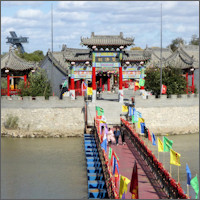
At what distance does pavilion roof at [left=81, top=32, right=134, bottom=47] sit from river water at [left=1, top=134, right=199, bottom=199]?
7.66 metres

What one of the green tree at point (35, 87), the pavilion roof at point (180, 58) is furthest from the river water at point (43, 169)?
the pavilion roof at point (180, 58)

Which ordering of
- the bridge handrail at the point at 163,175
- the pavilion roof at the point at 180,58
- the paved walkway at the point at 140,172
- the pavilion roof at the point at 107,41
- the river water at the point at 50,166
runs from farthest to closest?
the pavilion roof at the point at 180,58
the pavilion roof at the point at 107,41
the river water at the point at 50,166
the paved walkway at the point at 140,172
the bridge handrail at the point at 163,175

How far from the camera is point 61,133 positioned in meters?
35.4

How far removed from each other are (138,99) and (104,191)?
59.9 ft

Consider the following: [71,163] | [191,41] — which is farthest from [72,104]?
[191,41]

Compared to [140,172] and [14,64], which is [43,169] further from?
[14,64]

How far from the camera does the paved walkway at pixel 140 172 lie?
17.5 m

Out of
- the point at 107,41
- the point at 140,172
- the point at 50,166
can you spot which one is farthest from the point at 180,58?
the point at 140,172

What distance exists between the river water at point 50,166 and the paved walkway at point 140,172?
202 centimetres

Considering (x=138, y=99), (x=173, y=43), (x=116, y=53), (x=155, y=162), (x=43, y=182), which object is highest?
(x=173, y=43)

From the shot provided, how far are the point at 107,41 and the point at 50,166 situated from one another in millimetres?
14118

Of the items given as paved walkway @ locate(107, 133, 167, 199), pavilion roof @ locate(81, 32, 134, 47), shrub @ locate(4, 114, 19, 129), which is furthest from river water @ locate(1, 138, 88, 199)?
pavilion roof @ locate(81, 32, 134, 47)

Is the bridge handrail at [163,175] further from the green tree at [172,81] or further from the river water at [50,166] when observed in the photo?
the green tree at [172,81]

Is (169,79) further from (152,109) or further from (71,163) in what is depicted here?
(71,163)
